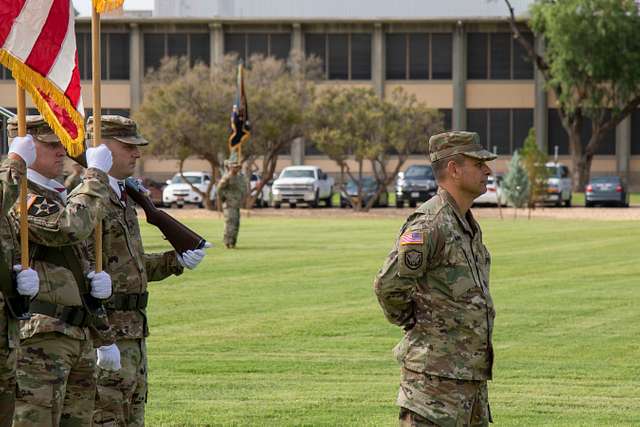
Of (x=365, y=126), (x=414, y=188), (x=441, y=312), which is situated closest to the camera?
(x=441, y=312)

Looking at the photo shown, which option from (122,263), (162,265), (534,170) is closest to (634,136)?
(534,170)

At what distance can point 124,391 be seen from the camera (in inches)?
339

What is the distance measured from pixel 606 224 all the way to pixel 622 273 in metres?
21.4

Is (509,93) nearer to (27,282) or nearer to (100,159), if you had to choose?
(100,159)

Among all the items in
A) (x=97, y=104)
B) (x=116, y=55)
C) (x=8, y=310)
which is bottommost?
(x=8, y=310)

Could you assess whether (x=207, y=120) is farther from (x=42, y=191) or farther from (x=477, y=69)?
(x=42, y=191)

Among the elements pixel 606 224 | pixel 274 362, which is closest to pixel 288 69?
pixel 606 224

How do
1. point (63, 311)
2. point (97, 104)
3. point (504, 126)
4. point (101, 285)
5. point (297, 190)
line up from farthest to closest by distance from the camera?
point (504, 126), point (297, 190), point (97, 104), point (101, 285), point (63, 311)

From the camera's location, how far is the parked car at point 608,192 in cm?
6469

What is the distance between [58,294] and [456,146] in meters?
2.24

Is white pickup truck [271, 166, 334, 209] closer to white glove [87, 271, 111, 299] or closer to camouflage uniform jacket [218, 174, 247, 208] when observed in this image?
camouflage uniform jacket [218, 174, 247, 208]

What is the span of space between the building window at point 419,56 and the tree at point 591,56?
492 cm

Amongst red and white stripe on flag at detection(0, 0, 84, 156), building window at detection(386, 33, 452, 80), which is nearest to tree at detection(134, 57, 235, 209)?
building window at detection(386, 33, 452, 80)

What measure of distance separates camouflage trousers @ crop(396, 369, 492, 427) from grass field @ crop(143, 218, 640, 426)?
3.98m
